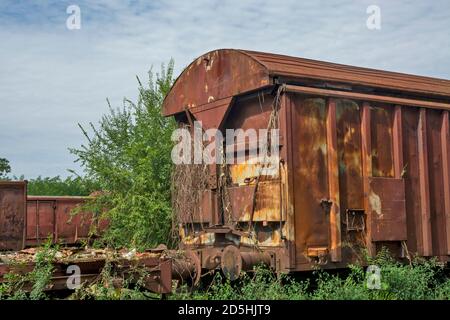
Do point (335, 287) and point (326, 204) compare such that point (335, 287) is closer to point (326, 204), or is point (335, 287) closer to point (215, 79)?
point (326, 204)

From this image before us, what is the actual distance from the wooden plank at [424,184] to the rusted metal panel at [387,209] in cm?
50

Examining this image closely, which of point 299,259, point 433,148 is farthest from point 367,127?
point 299,259

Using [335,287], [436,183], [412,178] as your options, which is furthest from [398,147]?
[335,287]

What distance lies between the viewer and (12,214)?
13844 mm

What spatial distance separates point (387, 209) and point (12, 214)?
8959 mm

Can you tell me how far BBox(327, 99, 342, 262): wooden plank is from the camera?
325 inches

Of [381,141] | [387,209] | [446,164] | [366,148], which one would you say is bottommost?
[387,209]

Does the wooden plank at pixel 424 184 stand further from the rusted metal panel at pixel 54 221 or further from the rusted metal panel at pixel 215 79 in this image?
the rusted metal panel at pixel 54 221

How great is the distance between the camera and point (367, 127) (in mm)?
8789

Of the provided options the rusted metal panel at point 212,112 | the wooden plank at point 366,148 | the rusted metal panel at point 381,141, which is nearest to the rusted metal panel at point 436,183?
the rusted metal panel at point 381,141

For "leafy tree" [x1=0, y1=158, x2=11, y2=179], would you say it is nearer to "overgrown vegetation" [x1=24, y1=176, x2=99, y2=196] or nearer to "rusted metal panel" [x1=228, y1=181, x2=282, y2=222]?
"overgrown vegetation" [x1=24, y1=176, x2=99, y2=196]
